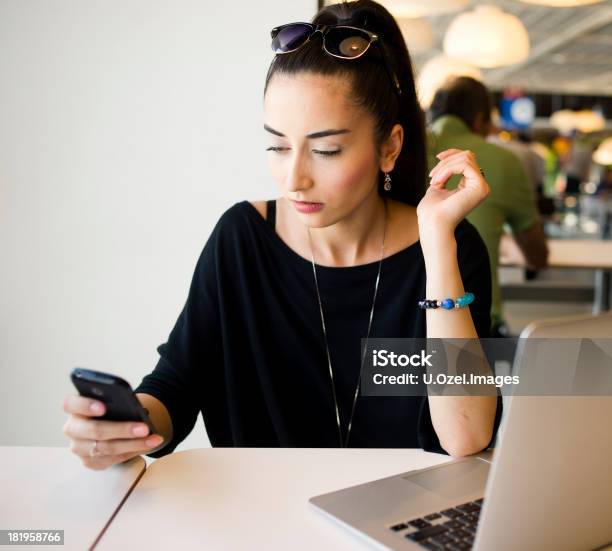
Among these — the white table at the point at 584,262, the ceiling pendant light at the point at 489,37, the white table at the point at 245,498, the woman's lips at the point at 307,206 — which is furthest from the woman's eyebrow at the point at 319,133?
the ceiling pendant light at the point at 489,37

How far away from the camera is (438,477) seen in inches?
35.8

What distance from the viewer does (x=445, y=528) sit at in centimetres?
75

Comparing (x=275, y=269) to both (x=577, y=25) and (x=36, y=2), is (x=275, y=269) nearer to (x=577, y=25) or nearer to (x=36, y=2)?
(x=36, y=2)

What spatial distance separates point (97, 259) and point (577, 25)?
942cm

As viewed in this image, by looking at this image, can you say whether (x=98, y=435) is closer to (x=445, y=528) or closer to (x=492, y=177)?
(x=445, y=528)

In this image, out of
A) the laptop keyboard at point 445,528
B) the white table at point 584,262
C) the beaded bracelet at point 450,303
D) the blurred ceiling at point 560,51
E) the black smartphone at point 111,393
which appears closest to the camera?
the laptop keyboard at point 445,528

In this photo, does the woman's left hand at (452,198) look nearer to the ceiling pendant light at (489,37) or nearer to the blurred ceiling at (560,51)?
the ceiling pendant light at (489,37)

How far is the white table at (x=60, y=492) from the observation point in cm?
79


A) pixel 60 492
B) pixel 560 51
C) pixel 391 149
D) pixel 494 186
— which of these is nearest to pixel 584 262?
pixel 494 186

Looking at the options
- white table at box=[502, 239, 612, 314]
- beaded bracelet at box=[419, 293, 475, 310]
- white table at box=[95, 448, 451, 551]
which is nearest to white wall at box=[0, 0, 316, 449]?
beaded bracelet at box=[419, 293, 475, 310]

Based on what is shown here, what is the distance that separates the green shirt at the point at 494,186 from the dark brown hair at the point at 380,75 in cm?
132

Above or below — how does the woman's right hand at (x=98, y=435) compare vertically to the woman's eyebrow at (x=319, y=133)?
below

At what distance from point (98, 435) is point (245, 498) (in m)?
0.21

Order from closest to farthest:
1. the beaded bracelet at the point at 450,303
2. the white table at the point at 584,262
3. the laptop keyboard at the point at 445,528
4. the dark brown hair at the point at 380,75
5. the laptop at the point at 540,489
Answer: the laptop at the point at 540,489 → the laptop keyboard at the point at 445,528 → the beaded bracelet at the point at 450,303 → the dark brown hair at the point at 380,75 → the white table at the point at 584,262
